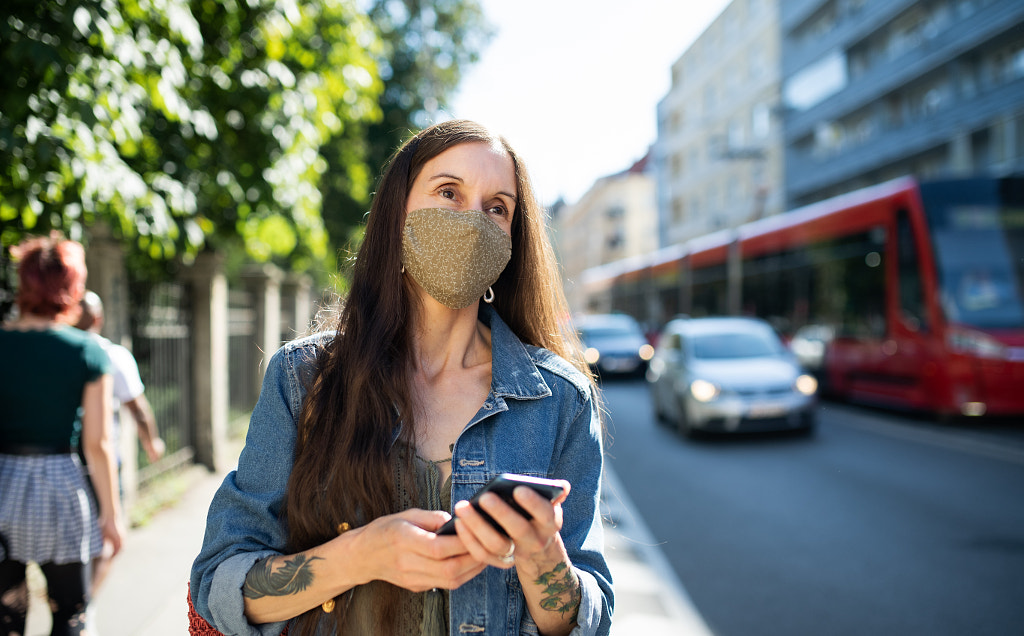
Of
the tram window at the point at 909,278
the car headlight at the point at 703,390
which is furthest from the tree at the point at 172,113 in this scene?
the tram window at the point at 909,278

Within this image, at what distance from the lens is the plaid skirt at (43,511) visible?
9.62 ft

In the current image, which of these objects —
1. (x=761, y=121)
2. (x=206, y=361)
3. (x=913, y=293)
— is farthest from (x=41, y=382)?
(x=761, y=121)

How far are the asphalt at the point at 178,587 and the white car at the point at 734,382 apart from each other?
3.86m

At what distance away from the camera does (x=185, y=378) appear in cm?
830

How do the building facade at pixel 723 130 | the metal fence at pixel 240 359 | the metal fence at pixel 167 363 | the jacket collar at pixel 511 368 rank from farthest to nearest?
the building facade at pixel 723 130 → the metal fence at pixel 240 359 → the metal fence at pixel 167 363 → the jacket collar at pixel 511 368

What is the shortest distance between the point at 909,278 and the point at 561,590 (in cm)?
1184

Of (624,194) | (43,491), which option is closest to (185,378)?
(43,491)

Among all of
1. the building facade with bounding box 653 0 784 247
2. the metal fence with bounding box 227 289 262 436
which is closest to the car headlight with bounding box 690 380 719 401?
the metal fence with bounding box 227 289 262 436

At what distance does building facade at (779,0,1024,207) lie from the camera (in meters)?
23.7

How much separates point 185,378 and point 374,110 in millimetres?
3592

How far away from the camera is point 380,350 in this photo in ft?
5.72

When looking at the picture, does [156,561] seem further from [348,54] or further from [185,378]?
[348,54]

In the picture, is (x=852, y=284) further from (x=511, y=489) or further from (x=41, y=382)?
(x=511, y=489)

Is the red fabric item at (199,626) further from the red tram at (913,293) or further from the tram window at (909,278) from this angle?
the tram window at (909,278)
